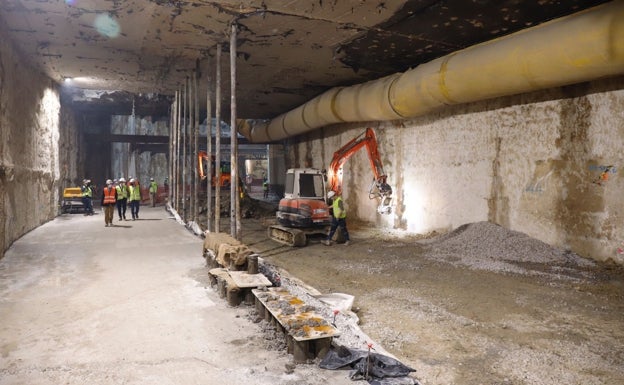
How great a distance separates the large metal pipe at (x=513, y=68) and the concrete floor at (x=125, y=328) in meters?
6.72

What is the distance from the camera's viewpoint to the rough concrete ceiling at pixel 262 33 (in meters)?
8.39

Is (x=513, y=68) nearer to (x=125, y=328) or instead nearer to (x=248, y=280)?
(x=248, y=280)

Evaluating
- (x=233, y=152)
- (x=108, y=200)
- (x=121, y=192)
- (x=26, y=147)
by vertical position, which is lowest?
(x=108, y=200)

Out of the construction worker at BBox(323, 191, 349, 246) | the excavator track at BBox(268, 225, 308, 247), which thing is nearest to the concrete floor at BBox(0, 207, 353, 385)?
the excavator track at BBox(268, 225, 308, 247)

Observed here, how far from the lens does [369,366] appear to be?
11.6 ft

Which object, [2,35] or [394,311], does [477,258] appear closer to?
[394,311]

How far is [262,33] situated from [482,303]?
7.83m

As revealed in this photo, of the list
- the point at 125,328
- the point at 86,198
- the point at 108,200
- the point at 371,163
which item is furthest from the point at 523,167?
the point at 86,198

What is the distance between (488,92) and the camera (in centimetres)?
899

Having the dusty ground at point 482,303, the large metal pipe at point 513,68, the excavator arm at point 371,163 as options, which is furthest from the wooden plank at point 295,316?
the excavator arm at point 371,163

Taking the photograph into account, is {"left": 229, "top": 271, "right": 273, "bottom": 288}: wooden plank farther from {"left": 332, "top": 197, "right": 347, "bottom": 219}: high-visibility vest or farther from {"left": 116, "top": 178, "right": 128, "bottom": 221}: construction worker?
{"left": 116, "top": 178, "right": 128, "bottom": 221}: construction worker

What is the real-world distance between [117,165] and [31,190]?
19224 millimetres

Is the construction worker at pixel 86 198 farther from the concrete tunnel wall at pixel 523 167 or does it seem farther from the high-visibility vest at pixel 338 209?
the concrete tunnel wall at pixel 523 167

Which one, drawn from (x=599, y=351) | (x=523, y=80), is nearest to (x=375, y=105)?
(x=523, y=80)
